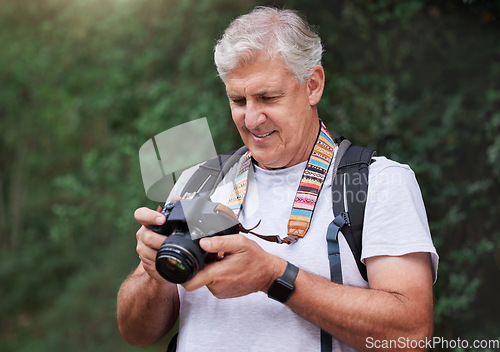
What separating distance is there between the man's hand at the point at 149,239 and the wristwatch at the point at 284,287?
329mm

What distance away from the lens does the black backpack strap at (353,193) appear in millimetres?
1422

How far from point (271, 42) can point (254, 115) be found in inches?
9.1

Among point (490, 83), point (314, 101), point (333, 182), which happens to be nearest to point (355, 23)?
point (490, 83)

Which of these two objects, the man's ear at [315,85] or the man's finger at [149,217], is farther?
the man's ear at [315,85]

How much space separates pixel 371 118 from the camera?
3.32 meters

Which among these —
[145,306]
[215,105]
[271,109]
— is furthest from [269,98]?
[215,105]

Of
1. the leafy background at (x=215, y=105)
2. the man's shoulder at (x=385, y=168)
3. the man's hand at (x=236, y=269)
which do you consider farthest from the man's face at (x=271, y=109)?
the leafy background at (x=215, y=105)

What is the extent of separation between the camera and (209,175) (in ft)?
5.69

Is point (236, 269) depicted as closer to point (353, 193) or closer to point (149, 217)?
point (149, 217)

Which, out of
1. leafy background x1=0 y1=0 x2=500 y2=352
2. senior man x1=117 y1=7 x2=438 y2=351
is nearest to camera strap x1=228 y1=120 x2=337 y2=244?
senior man x1=117 y1=7 x2=438 y2=351

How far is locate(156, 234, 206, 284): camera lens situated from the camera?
1.24 meters

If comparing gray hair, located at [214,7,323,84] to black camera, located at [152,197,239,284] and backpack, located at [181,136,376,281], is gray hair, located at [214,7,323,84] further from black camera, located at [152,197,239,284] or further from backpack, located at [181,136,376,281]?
black camera, located at [152,197,239,284]

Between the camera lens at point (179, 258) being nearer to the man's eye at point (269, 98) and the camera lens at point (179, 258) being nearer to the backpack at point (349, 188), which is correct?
the backpack at point (349, 188)

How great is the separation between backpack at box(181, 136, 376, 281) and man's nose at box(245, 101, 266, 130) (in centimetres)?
26
